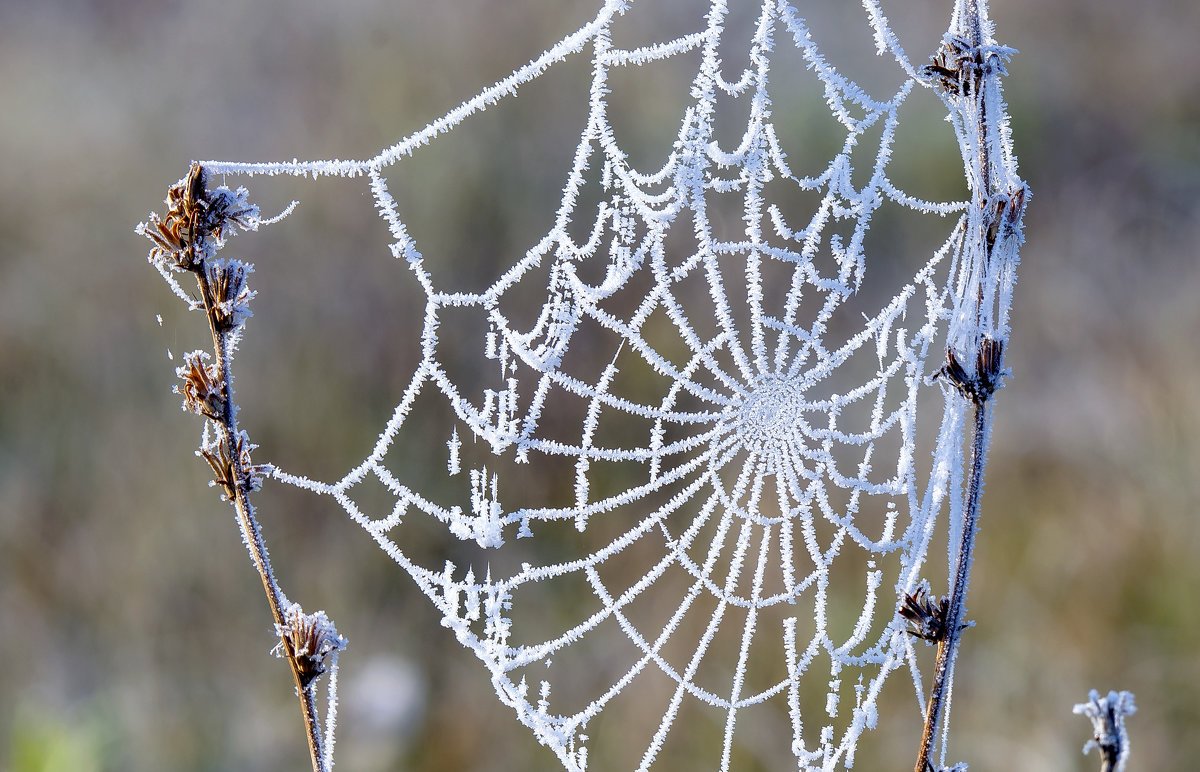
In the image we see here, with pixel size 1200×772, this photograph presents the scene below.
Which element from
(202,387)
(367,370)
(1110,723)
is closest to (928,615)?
(1110,723)

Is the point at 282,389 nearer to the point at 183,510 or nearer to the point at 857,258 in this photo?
the point at 183,510

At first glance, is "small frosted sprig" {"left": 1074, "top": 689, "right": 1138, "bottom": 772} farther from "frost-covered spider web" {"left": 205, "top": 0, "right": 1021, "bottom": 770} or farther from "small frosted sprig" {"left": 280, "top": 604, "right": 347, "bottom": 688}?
"small frosted sprig" {"left": 280, "top": 604, "right": 347, "bottom": 688}

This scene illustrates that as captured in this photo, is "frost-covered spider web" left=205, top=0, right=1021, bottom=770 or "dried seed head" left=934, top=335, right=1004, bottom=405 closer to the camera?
"dried seed head" left=934, top=335, right=1004, bottom=405

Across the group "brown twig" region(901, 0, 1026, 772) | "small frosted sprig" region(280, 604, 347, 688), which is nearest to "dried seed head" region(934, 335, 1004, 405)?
"brown twig" region(901, 0, 1026, 772)

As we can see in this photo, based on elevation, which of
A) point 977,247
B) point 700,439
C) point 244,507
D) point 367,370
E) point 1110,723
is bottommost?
point 1110,723

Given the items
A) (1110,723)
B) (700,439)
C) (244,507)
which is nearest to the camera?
(1110,723)

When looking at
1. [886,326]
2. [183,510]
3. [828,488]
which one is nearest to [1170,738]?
[828,488]

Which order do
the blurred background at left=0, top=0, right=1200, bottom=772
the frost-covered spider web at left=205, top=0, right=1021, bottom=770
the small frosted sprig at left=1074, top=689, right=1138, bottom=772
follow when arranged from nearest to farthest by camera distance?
the small frosted sprig at left=1074, top=689, right=1138, bottom=772 → the frost-covered spider web at left=205, top=0, right=1021, bottom=770 → the blurred background at left=0, top=0, right=1200, bottom=772

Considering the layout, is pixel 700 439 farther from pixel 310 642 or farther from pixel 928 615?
pixel 310 642
